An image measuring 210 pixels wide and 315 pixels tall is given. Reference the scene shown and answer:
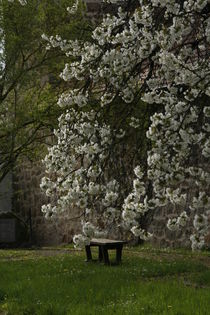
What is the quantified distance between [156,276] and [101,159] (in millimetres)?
2638

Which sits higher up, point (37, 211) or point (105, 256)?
point (37, 211)

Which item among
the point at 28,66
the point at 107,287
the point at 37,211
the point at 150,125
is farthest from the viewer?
the point at 37,211

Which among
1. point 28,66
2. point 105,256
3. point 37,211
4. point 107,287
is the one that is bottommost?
point 107,287

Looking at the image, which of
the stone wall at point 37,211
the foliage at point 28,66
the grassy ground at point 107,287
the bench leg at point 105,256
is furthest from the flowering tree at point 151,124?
→ the stone wall at point 37,211

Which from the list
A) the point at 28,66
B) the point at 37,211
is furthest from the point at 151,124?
the point at 37,211

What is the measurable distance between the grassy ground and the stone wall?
5.47 m

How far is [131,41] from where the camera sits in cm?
605

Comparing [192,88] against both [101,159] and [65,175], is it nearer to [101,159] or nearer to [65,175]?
[101,159]

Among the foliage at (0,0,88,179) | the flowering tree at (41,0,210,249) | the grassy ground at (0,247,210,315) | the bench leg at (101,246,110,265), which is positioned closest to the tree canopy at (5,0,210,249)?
the flowering tree at (41,0,210,249)

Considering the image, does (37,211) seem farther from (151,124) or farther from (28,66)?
(151,124)

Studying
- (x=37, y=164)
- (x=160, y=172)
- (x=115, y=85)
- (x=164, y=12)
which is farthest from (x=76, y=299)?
(x=37, y=164)

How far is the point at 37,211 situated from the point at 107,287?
10.6 m

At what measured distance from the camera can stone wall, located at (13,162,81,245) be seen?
16108 mm

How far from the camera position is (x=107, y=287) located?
705cm
